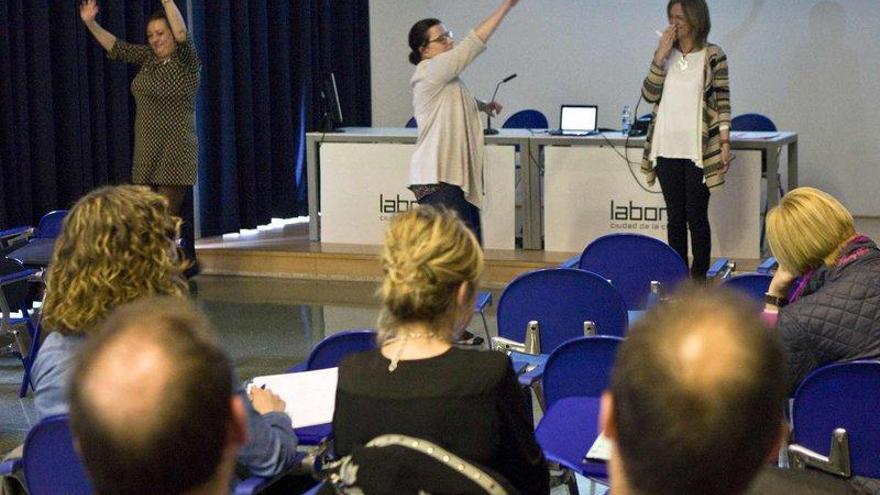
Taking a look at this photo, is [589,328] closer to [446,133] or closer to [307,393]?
[307,393]

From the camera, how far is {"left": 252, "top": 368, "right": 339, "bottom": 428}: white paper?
113 inches

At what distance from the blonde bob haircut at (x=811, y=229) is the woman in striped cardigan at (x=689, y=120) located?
295 centimetres

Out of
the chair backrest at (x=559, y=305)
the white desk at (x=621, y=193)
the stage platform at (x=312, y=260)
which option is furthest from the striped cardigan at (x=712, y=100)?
the chair backrest at (x=559, y=305)

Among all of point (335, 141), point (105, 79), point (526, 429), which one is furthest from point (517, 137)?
point (526, 429)

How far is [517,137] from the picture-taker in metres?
7.47

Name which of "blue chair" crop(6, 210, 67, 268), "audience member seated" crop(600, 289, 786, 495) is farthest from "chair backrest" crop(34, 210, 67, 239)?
"audience member seated" crop(600, 289, 786, 495)

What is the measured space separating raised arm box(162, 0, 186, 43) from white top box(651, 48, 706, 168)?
2.60 m

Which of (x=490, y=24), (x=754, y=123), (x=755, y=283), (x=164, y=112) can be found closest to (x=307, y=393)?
(x=755, y=283)

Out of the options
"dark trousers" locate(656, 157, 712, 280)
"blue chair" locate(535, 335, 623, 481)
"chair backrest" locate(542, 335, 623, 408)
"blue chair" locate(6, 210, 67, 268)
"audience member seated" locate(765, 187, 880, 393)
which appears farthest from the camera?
"dark trousers" locate(656, 157, 712, 280)

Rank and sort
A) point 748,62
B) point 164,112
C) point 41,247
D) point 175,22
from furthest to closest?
point 748,62, point 164,112, point 175,22, point 41,247

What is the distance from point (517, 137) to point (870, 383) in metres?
4.79

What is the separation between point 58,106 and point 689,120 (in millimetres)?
3773

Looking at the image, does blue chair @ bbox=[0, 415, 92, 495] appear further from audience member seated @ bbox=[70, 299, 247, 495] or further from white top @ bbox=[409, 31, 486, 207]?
white top @ bbox=[409, 31, 486, 207]

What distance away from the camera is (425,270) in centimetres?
239
